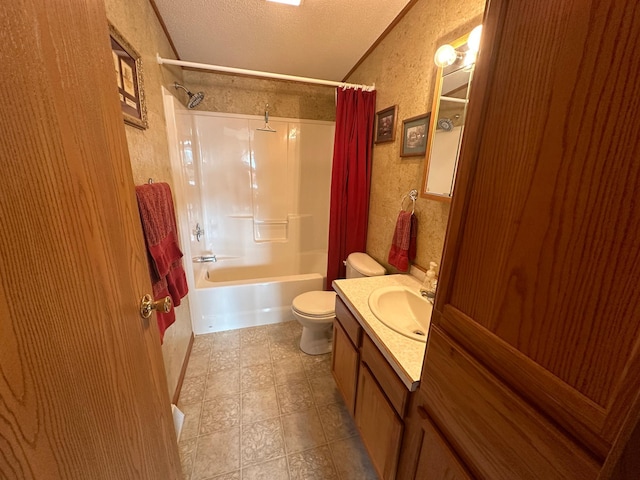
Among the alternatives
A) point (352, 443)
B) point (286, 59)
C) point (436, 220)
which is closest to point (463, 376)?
point (436, 220)

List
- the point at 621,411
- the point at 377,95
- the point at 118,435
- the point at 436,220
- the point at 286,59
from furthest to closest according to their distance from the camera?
the point at 286,59 → the point at 377,95 → the point at 436,220 → the point at 118,435 → the point at 621,411

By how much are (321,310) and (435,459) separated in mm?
1206

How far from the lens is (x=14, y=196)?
13.4 inches

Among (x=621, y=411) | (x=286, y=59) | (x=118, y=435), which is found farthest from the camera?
(x=286, y=59)

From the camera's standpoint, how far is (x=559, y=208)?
1.28ft

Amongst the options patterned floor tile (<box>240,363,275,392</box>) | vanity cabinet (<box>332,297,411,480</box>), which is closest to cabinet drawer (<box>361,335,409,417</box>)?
vanity cabinet (<box>332,297,411,480</box>)

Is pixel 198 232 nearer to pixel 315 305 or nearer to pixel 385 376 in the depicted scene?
pixel 315 305

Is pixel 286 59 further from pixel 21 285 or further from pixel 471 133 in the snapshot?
pixel 21 285

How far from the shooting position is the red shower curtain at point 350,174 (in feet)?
6.26

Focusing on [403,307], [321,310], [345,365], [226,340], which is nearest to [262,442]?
[345,365]

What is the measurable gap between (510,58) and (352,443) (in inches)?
68.0

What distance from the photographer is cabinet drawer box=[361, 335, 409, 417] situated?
85 cm

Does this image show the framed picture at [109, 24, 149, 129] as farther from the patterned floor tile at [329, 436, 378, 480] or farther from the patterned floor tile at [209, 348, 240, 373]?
the patterned floor tile at [329, 436, 378, 480]

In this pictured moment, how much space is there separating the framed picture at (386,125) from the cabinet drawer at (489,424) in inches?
57.3
